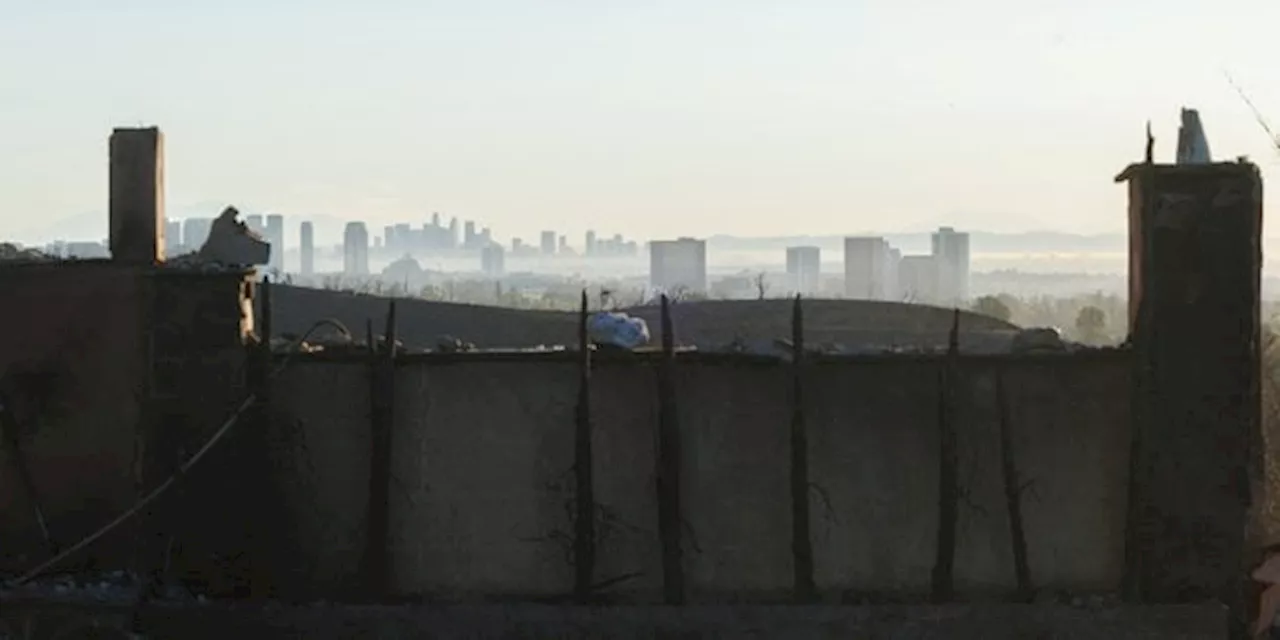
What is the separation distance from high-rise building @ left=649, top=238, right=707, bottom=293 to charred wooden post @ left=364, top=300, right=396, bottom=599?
8877 centimetres

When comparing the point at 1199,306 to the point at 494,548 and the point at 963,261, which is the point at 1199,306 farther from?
the point at 963,261

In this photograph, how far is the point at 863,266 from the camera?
113438 millimetres

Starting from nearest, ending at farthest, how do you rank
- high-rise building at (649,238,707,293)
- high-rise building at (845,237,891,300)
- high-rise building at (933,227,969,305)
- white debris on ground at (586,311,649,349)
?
white debris on ground at (586,311,649,349)
high-rise building at (649,238,707,293)
high-rise building at (845,237,891,300)
high-rise building at (933,227,969,305)

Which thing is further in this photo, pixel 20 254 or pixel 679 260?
pixel 679 260

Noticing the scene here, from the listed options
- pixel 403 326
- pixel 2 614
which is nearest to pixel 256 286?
pixel 2 614

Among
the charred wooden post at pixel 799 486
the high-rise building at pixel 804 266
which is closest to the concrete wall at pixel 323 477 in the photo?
the charred wooden post at pixel 799 486

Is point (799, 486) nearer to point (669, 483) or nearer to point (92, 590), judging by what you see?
point (669, 483)

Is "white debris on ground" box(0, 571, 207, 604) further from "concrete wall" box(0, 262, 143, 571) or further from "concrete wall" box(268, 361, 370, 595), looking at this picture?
"concrete wall" box(268, 361, 370, 595)

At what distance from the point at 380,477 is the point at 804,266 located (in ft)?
422

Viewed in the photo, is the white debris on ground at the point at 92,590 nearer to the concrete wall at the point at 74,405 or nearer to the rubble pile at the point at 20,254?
the concrete wall at the point at 74,405

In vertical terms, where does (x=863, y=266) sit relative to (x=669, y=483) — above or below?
above

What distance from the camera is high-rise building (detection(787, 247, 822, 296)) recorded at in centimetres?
13125

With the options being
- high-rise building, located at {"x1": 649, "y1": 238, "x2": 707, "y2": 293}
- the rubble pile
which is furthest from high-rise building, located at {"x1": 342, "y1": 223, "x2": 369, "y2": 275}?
the rubble pile

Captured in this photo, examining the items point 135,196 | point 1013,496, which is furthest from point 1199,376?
point 135,196
